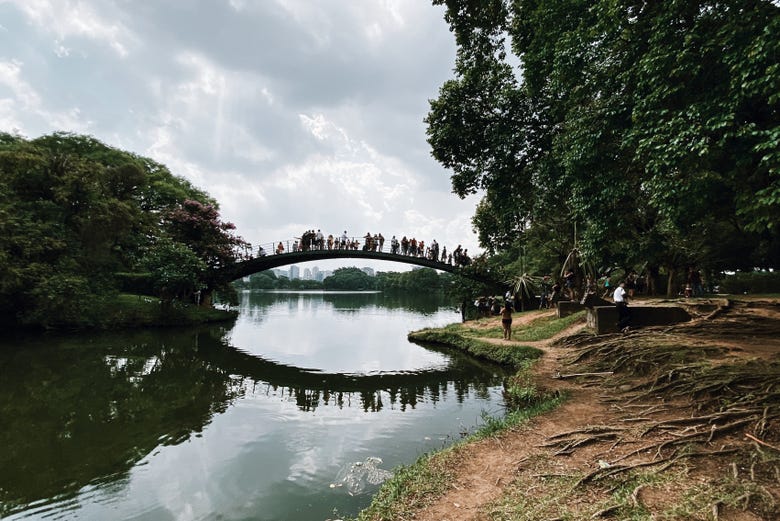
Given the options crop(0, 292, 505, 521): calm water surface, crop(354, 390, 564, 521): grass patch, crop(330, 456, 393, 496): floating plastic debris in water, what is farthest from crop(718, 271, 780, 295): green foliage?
crop(330, 456, 393, 496): floating plastic debris in water

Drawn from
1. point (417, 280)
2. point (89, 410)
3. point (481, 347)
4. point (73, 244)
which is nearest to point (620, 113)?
point (481, 347)

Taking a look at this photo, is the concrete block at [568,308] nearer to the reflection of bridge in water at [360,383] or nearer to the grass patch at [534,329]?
the grass patch at [534,329]

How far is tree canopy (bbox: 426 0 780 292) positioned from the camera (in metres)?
5.65

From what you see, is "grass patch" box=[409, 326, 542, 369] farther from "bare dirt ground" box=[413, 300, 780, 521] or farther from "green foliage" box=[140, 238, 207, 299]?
"green foliage" box=[140, 238, 207, 299]

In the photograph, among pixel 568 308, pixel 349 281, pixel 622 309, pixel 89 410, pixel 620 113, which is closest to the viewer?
pixel 620 113

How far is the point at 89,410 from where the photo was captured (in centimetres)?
891

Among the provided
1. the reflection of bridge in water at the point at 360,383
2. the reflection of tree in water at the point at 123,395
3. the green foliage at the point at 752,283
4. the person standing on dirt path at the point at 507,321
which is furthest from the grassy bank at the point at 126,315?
the green foliage at the point at 752,283

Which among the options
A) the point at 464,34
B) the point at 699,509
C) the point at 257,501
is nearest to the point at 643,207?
the point at 464,34

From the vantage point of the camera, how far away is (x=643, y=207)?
1636cm

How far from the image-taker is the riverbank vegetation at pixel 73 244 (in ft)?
57.1

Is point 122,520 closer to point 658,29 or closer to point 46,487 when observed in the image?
point 46,487

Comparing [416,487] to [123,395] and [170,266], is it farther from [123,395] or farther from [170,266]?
[170,266]

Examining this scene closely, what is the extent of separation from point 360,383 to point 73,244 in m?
18.0

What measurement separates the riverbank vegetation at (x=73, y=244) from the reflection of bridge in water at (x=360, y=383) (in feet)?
31.5
